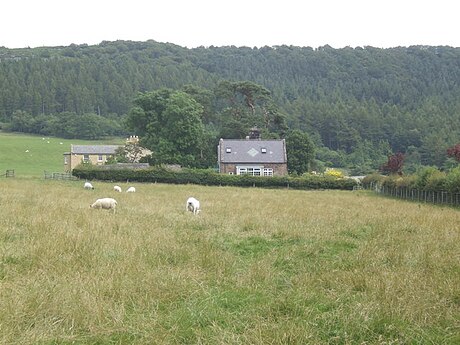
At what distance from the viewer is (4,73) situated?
144 metres

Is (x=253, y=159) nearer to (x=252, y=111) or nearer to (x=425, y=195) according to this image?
(x=252, y=111)

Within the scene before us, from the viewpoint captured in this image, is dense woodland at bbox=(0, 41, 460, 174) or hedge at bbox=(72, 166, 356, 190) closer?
hedge at bbox=(72, 166, 356, 190)

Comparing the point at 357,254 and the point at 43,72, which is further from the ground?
the point at 43,72

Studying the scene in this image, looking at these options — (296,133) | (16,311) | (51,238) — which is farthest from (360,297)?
(296,133)

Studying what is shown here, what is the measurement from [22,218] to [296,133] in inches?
2663

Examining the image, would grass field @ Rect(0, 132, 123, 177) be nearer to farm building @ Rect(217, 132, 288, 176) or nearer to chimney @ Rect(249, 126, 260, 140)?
farm building @ Rect(217, 132, 288, 176)

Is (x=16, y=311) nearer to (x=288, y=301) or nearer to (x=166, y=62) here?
(x=288, y=301)

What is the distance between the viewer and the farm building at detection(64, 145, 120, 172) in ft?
283

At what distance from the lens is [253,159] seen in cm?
7175

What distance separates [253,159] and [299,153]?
30.1 feet

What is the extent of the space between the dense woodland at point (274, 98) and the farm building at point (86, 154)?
10.7 meters

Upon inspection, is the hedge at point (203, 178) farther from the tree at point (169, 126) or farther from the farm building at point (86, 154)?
A: the farm building at point (86, 154)

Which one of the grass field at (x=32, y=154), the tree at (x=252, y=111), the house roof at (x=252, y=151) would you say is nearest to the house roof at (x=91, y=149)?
the grass field at (x=32, y=154)

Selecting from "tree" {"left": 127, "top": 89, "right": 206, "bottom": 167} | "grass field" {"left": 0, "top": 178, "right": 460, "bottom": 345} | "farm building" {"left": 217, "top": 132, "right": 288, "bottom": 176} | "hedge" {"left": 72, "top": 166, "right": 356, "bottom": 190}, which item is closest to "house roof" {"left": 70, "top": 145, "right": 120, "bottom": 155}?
"tree" {"left": 127, "top": 89, "right": 206, "bottom": 167}
